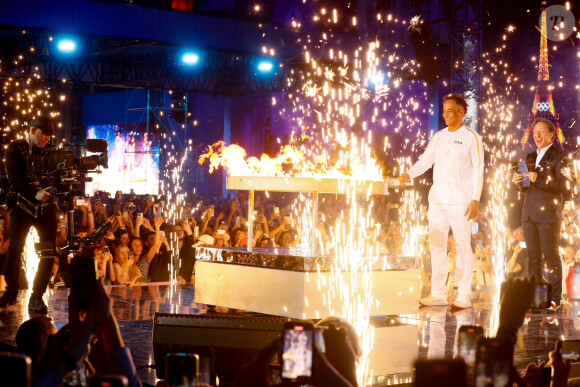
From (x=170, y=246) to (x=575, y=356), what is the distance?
7394 mm

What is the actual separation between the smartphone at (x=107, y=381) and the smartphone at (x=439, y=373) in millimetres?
874

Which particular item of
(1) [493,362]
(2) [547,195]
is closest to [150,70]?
(2) [547,195]

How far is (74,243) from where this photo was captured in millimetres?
6211

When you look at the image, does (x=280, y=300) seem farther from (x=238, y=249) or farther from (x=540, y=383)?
(x=540, y=383)

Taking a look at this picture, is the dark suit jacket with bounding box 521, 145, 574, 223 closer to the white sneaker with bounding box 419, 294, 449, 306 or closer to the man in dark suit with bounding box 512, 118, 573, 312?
the man in dark suit with bounding box 512, 118, 573, 312

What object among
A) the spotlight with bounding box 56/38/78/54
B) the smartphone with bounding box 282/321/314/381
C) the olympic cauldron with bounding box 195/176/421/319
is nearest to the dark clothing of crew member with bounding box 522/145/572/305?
the olympic cauldron with bounding box 195/176/421/319

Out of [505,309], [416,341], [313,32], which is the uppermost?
[313,32]

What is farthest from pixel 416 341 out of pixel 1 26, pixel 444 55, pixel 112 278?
pixel 444 55

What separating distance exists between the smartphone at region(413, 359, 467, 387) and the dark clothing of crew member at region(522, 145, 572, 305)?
466cm

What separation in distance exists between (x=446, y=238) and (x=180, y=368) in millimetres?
4163

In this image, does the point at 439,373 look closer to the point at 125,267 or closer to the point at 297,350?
the point at 297,350

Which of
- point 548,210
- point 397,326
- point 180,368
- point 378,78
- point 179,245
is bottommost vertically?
point 397,326

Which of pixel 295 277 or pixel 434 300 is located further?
pixel 434 300

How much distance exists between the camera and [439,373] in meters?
2.31
